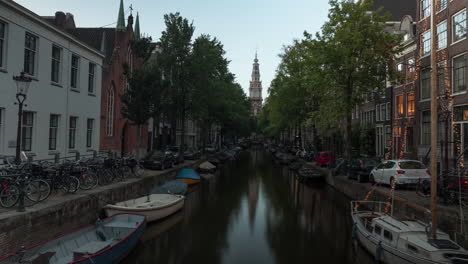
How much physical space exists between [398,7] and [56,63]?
38519 mm

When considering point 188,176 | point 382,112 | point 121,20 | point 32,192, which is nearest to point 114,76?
point 121,20

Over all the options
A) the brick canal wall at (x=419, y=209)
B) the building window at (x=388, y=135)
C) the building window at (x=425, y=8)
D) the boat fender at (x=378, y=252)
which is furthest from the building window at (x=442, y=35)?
the boat fender at (x=378, y=252)

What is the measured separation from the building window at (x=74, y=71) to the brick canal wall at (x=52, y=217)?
30.1 ft

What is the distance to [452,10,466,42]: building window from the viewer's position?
20.5 meters

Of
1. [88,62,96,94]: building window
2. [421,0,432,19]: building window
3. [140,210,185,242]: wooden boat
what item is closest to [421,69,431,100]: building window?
[421,0,432,19]: building window

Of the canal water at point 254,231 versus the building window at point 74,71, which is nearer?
the canal water at point 254,231

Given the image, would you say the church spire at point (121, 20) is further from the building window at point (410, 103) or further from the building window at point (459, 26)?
the building window at point (459, 26)

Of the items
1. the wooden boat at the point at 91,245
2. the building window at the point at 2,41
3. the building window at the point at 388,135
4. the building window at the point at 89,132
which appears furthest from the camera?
the building window at the point at 388,135

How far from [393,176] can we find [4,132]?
63.5 ft

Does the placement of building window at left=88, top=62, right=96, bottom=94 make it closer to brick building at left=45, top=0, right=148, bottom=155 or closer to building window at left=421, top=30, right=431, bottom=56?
brick building at left=45, top=0, right=148, bottom=155

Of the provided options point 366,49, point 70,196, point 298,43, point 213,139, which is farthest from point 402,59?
point 213,139

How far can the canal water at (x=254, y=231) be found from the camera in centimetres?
1137

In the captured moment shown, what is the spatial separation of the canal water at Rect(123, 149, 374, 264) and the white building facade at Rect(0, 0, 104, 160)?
8.50m

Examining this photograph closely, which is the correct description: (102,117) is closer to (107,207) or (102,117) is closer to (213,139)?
(107,207)
